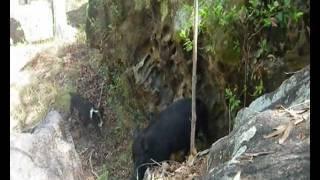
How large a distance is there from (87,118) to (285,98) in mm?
8530

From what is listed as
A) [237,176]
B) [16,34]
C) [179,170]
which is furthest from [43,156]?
[16,34]

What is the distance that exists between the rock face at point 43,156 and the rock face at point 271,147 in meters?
1.89

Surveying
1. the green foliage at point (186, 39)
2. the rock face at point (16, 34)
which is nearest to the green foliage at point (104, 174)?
the green foliage at point (186, 39)

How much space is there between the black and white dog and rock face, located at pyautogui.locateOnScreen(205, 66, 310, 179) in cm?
827

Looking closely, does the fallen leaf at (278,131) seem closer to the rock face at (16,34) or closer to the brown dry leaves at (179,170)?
the brown dry leaves at (179,170)

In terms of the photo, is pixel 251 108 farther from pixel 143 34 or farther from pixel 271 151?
pixel 143 34

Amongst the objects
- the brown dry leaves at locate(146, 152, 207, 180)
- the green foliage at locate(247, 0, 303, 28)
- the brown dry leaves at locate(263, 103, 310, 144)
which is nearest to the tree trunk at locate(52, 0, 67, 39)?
the brown dry leaves at locate(146, 152, 207, 180)

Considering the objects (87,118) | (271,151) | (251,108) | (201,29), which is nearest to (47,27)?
(87,118)

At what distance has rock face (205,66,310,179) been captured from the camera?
310 centimetres

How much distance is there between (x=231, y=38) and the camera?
6219mm

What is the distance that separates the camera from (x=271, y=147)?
337cm

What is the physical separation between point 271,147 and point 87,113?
30.8ft

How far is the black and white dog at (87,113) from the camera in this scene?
1228 cm

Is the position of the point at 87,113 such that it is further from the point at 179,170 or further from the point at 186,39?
the point at 179,170
